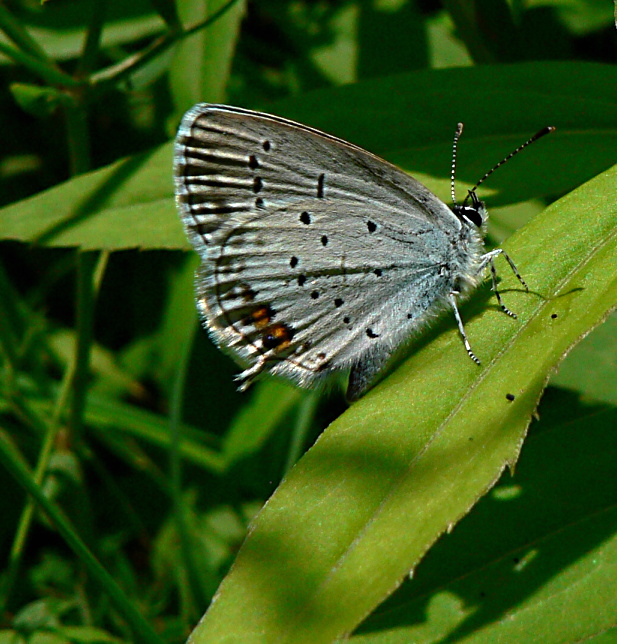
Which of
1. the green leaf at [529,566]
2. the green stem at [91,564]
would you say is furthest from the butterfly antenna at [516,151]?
the green stem at [91,564]

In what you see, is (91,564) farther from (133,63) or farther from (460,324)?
(133,63)

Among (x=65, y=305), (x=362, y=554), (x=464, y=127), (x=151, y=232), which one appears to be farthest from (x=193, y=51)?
(x=362, y=554)

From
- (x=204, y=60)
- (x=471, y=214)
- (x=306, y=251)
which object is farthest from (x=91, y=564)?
(x=204, y=60)

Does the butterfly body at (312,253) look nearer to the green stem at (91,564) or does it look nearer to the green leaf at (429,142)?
the green leaf at (429,142)

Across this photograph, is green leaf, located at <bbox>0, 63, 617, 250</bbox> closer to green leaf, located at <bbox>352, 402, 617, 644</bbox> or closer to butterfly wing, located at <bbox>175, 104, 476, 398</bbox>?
butterfly wing, located at <bbox>175, 104, 476, 398</bbox>

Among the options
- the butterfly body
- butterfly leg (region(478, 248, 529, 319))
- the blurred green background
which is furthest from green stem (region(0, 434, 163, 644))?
butterfly leg (region(478, 248, 529, 319))

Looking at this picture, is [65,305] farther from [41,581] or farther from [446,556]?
[446,556]
